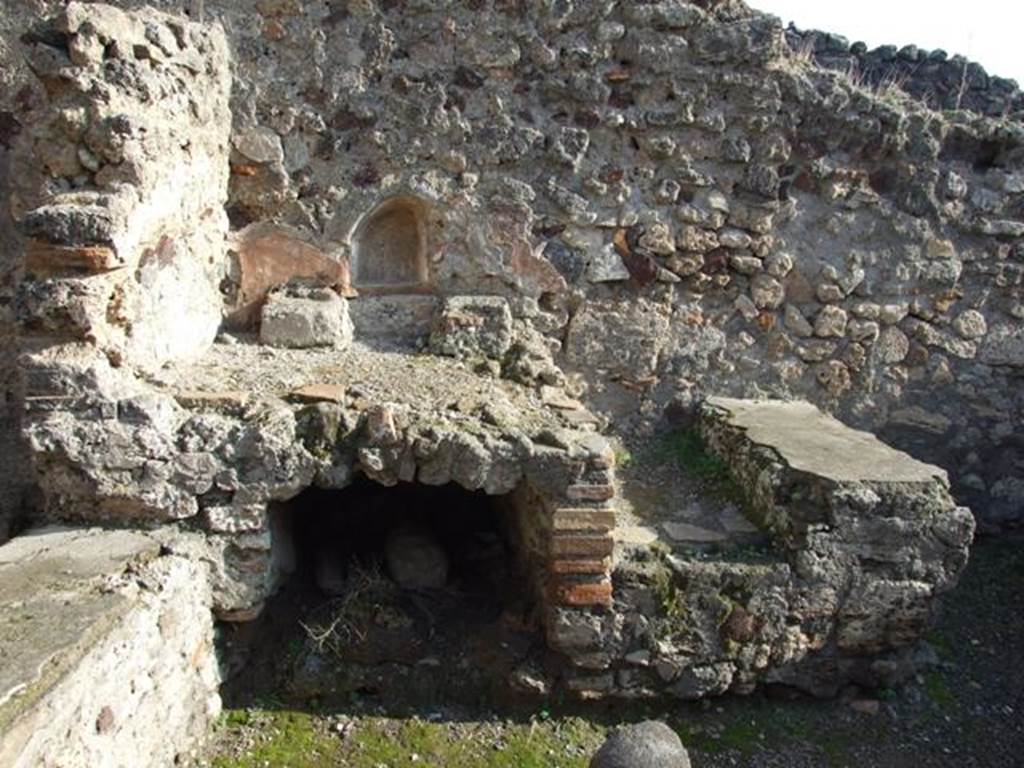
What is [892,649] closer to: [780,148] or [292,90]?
[780,148]

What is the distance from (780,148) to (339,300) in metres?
2.49

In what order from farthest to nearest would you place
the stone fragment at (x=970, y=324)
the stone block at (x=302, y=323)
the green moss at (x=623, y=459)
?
A: the stone fragment at (x=970, y=324), the green moss at (x=623, y=459), the stone block at (x=302, y=323)

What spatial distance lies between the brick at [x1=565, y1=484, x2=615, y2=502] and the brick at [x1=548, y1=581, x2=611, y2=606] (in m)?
0.34

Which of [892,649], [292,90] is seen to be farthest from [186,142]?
→ [892,649]

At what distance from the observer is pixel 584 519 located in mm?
3430

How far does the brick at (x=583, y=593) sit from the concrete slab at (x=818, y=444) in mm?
991

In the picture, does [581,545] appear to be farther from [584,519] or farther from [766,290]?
[766,290]

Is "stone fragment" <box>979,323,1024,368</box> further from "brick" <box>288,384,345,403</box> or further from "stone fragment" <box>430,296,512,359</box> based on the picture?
"brick" <box>288,384,345,403</box>

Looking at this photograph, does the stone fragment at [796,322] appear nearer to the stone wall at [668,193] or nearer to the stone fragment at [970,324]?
the stone wall at [668,193]

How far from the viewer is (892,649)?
12.5 feet

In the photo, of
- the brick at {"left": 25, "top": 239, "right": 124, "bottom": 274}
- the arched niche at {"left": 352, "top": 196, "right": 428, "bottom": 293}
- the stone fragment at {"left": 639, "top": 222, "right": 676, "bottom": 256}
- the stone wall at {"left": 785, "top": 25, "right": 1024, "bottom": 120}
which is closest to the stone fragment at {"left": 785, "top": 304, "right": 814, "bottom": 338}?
the stone fragment at {"left": 639, "top": 222, "right": 676, "bottom": 256}

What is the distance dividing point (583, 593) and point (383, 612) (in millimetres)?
830

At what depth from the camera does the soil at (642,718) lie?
131 inches

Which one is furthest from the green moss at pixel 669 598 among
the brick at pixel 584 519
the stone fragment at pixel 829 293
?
the stone fragment at pixel 829 293
